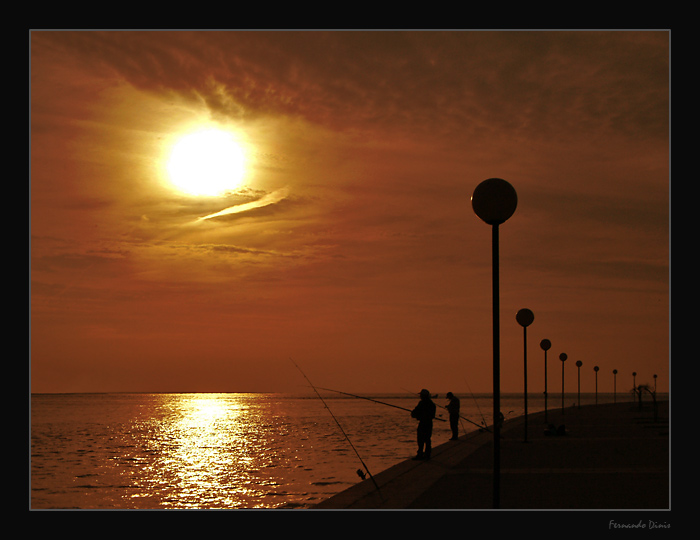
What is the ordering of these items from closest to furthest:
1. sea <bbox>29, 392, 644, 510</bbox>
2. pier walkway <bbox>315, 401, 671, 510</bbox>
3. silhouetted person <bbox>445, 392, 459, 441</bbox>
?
pier walkway <bbox>315, 401, 671, 510</bbox> → sea <bbox>29, 392, 644, 510</bbox> → silhouetted person <bbox>445, 392, 459, 441</bbox>

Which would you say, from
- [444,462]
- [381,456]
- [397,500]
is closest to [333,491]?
[444,462]

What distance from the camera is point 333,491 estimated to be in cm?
1677

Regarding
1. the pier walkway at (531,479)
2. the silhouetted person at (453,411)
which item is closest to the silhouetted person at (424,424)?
the pier walkway at (531,479)

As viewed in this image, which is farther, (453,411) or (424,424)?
(453,411)

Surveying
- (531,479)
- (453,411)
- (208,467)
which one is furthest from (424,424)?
(208,467)

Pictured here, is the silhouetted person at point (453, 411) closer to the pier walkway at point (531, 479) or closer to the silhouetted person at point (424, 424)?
the pier walkway at point (531, 479)

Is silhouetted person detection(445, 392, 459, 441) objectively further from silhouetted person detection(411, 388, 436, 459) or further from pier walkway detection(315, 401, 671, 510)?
silhouetted person detection(411, 388, 436, 459)

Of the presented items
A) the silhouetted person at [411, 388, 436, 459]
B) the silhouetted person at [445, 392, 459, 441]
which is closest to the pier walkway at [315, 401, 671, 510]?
the silhouetted person at [411, 388, 436, 459]

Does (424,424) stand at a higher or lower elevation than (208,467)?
higher

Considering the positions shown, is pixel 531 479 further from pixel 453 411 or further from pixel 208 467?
pixel 208 467

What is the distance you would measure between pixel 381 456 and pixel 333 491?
7860mm

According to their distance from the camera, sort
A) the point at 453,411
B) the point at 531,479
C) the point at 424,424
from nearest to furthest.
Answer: the point at 531,479 → the point at 424,424 → the point at 453,411

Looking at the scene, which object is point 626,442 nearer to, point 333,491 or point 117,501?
point 333,491

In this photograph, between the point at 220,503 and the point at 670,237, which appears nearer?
the point at 670,237
